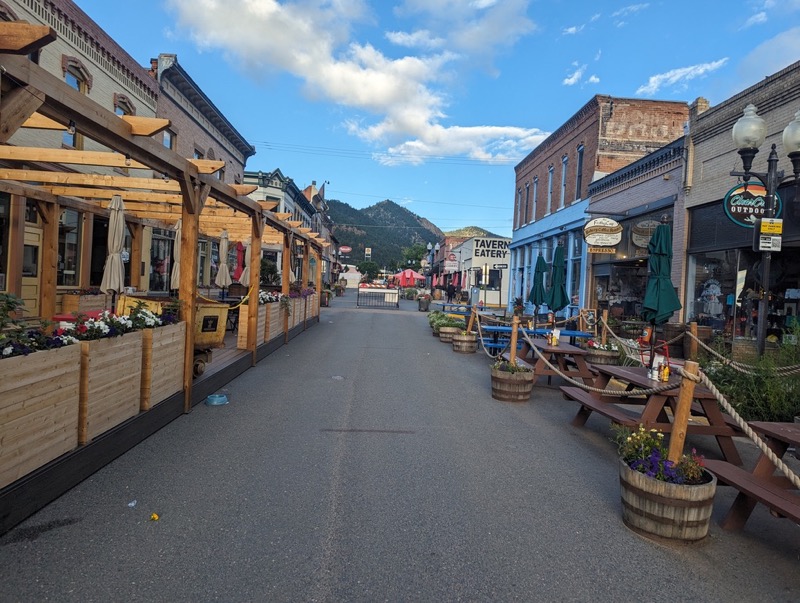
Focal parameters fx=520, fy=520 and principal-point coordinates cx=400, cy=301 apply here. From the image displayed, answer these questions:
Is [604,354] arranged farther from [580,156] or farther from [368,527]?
[580,156]

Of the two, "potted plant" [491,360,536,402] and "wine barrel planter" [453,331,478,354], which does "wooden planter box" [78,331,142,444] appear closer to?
"potted plant" [491,360,536,402]

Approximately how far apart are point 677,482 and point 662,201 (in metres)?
13.0

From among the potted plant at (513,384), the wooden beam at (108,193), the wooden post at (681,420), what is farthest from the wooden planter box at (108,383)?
the wooden beam at (108,193)

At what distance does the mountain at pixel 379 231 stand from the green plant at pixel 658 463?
103 meters

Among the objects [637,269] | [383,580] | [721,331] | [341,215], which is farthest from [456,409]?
[341,215]

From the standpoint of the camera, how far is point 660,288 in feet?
24.6

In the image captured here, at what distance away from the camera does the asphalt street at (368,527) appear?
10.3 feet

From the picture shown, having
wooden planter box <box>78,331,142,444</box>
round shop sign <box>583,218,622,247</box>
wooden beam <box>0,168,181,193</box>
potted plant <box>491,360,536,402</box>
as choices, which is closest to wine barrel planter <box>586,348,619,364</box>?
potted plant <box>491,360,536,402</box>

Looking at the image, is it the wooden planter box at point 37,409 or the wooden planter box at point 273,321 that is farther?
the wooden planter box at point 273,321

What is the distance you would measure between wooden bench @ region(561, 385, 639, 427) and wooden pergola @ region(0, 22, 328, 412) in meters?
5.18

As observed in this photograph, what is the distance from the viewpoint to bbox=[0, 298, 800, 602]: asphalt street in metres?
3.14

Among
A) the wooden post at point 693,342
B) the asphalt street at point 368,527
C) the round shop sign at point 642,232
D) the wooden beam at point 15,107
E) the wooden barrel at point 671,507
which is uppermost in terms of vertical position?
the round shop sign at point 642,232

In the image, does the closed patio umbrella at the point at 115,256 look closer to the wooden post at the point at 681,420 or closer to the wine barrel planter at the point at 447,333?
the wooden post at the point at 681,420

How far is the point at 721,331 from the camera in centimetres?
1224
